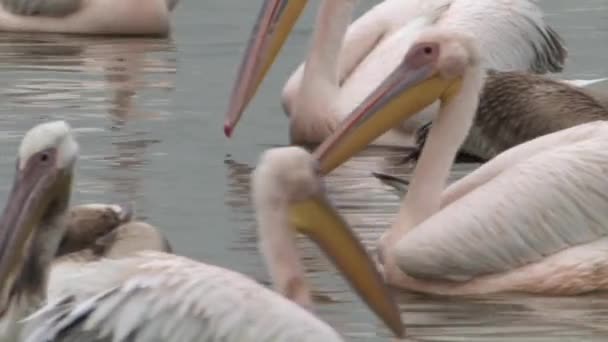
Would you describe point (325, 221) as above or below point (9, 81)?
above

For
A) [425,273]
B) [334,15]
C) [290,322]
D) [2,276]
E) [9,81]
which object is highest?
[290,322]

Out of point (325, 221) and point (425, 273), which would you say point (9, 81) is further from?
point (325, 221)

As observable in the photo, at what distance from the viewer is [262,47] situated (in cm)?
1048

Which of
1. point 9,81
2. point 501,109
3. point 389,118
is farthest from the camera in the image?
point 9,81

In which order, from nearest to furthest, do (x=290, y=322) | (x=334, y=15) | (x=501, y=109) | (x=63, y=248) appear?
(x=290, y=322) < (x=63, y=248) < (x=501, y=109) < (x=334, y=15)

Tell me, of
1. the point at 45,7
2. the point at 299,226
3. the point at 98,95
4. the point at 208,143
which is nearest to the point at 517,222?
the point at 299,226

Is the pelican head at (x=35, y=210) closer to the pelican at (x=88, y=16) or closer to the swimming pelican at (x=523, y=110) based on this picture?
the swimming pelican at (x=523, y=110)

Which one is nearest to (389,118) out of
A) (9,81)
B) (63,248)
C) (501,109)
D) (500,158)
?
(500,158)

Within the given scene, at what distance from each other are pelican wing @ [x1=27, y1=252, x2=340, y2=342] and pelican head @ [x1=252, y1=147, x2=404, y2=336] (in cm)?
37

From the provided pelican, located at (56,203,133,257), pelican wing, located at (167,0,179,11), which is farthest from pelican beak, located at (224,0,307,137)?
pelican wing, located at (167,0,179,11)

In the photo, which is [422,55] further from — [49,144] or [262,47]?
[262,47]

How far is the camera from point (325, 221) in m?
6.29

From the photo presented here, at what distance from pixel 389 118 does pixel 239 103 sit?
212 centimetres

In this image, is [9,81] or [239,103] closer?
[239,103]
